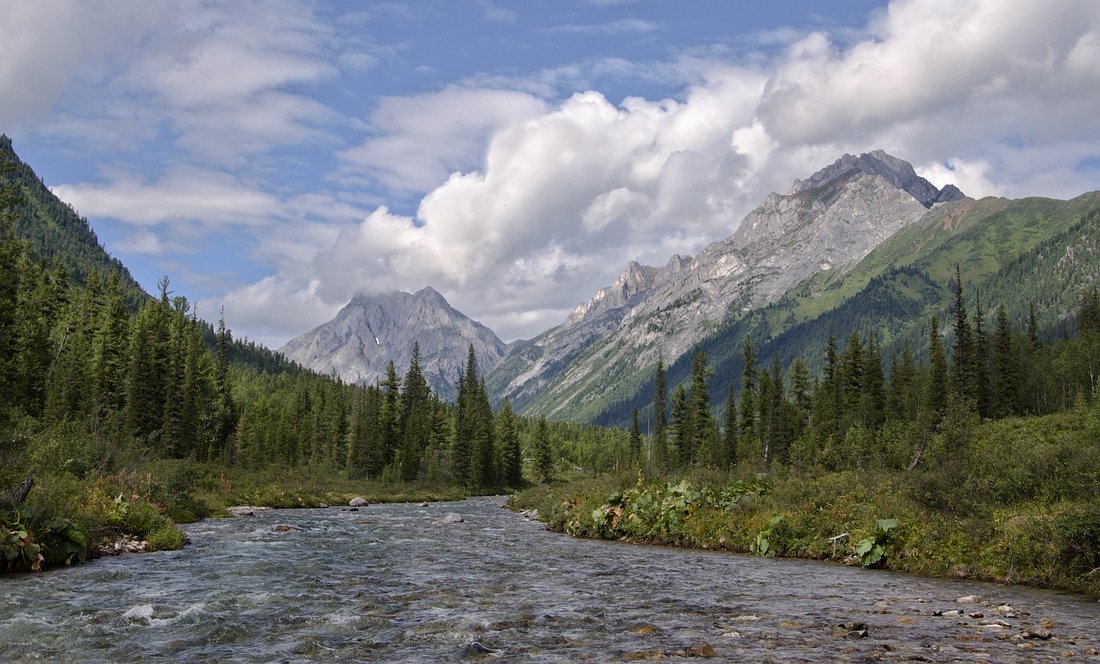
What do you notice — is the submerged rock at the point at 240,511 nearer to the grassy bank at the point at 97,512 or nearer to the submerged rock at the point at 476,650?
the grassy bank at the point at 97,512

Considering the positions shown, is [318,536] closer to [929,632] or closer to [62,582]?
[62,582]

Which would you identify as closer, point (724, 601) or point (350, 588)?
point (724, 601)

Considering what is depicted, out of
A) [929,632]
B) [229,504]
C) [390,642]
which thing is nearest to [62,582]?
[390,642]

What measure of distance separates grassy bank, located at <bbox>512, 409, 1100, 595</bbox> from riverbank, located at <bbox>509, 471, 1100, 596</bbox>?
5cm

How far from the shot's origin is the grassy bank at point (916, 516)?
2125 centimetres

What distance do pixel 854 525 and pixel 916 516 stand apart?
2.79 meters

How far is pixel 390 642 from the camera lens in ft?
45.0

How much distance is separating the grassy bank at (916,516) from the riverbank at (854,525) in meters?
0.05

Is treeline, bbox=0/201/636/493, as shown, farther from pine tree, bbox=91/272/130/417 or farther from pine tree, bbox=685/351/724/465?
pine tree, bbox=685/351/724/465

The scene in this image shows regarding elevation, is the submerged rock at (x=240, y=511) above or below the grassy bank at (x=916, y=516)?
below

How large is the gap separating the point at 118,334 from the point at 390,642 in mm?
109391

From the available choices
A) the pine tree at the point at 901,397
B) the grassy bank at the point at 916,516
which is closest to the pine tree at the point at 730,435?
the pine tree at the point at 901,397

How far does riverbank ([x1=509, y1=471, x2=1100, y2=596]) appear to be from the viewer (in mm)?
20797

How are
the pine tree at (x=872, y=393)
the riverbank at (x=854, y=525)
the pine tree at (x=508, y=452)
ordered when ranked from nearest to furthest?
1. the riverbank at (x=854, y=525)
2. the pine tree at (x=872, y=393)
3. the pine tree at (x=508, y=452)
